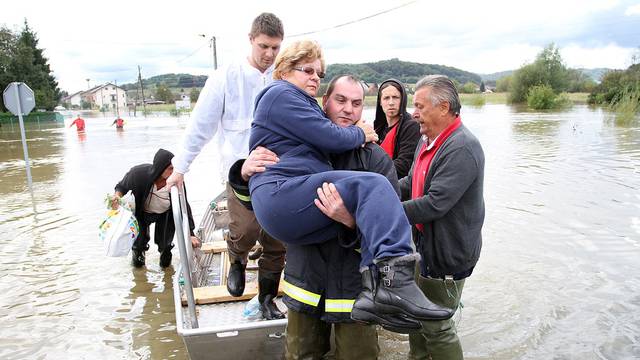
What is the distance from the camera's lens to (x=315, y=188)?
83.0 inches

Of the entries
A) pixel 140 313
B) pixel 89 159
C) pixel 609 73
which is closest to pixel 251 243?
pixel 140 313

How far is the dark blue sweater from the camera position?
7.28 ft

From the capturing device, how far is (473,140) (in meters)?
2.84

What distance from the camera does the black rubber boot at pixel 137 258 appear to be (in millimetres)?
6258

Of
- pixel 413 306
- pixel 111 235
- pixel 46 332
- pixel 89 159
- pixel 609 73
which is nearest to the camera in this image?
pixel 413 306

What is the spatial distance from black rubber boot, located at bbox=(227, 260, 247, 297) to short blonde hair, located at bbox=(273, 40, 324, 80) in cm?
165

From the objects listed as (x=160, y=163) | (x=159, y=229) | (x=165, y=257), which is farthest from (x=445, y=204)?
(x=165, y=257)

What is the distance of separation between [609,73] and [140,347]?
59.9 m

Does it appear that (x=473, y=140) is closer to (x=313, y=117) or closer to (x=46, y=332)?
(x=313, y=117)

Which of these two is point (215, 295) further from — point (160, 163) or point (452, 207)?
point (160, 163)

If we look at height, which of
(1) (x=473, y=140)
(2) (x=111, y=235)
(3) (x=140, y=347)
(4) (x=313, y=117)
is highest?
(4) (x=313, y=117)

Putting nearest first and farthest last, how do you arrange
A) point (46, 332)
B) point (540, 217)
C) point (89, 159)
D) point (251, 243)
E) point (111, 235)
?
point (251, 243) < point (46, 332) < point (111, 235) < point (540, 217) < point (89, 159)

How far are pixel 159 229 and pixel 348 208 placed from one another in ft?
15.3

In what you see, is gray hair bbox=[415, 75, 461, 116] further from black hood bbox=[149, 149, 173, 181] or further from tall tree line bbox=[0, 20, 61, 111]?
tall tree line bbox=[0, 20, 61, 111]
